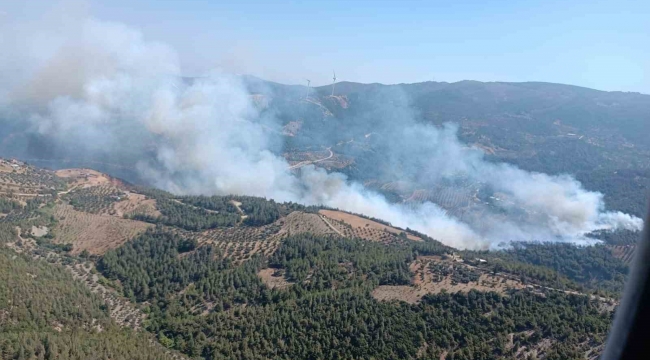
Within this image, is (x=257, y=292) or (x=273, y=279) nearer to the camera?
(x=257, y=292)

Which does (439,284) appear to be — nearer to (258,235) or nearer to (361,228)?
(361,228)

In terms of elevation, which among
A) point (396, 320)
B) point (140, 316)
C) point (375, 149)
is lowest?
point (140, 316)

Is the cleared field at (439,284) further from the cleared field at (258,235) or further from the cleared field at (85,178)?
the cleared field at (85,178)

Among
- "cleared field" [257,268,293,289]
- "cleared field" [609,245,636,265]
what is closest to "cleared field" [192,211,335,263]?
"cleared field" [257,268,293,289]

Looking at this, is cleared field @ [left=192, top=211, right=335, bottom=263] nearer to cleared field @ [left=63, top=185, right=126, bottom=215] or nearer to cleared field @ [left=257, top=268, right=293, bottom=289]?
cleared field @ [left=257, top=268, right=293, bottom=289]

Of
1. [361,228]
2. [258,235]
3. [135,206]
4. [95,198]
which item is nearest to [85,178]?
[95,198]

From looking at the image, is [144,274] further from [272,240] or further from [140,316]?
[272,240]

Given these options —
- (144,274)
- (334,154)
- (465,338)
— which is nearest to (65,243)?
(144,274)
